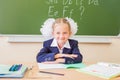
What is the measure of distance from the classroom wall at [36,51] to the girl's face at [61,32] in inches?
36.3

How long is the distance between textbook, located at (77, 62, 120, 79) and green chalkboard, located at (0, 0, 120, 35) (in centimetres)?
103

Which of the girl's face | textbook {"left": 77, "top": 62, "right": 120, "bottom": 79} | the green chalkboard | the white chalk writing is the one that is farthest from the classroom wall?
textbook {"left": 77, "top": 62, "right": 120, "bottom": 79}

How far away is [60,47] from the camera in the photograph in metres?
1.80

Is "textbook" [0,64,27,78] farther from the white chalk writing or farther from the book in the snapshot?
the white chalk writing

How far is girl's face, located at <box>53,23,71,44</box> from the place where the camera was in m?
1.71

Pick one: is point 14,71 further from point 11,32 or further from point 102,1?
point 102,1

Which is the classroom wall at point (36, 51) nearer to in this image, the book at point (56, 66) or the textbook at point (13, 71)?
the book at point (56, 66)

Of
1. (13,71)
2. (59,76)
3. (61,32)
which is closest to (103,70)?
(59,76)

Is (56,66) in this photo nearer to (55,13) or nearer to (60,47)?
(60,47)

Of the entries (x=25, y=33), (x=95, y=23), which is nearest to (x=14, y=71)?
(x=25, y=33)

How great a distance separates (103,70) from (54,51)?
48 centimetres

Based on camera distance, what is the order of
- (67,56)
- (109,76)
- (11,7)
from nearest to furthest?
(109,76)
(67,56)
(11,7)

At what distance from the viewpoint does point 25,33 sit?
8.43 feet

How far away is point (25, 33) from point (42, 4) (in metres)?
0.40
